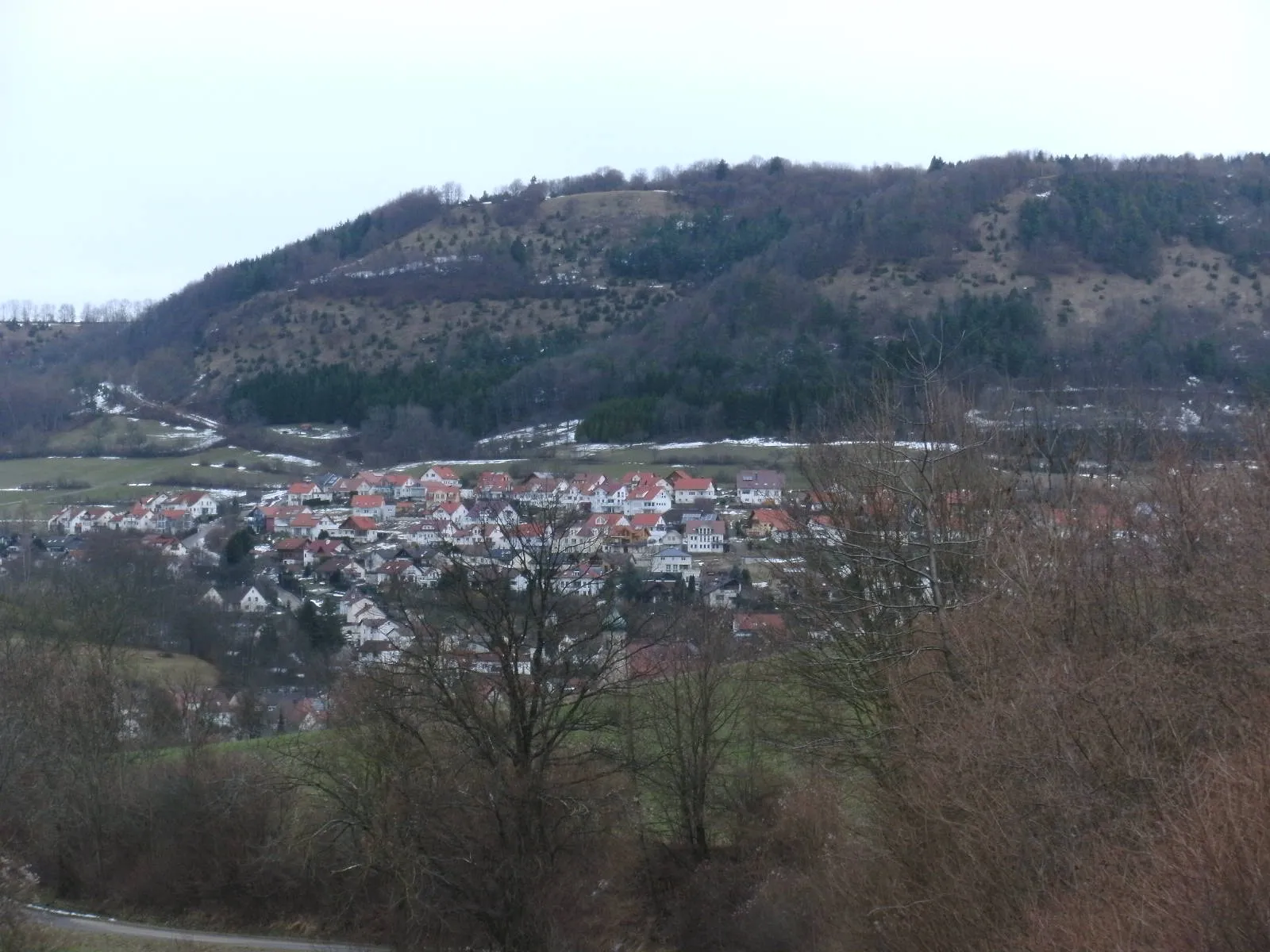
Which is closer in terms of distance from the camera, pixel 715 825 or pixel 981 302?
pixel 715 825

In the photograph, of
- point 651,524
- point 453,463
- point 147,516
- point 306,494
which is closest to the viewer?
point 651,524

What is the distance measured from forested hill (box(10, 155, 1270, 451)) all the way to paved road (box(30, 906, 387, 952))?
19.6 meters

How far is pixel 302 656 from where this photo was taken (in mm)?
25062

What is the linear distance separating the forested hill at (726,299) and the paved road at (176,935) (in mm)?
19559

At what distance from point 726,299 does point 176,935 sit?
179 feet

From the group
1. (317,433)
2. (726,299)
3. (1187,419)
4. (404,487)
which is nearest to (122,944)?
(1187,419)

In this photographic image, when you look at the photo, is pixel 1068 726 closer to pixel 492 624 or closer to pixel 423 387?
pixel 492 624

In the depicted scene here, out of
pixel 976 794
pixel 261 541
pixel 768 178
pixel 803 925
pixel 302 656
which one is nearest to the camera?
pixel 976 794

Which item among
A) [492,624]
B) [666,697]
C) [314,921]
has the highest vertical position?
[492,624]

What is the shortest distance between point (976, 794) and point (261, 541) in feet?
118

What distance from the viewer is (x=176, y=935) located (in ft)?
53.6

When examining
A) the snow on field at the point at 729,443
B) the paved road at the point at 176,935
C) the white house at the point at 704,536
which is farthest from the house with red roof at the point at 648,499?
the paved road at the point at 176,935

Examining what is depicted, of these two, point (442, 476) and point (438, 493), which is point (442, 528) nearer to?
point (438, 493)

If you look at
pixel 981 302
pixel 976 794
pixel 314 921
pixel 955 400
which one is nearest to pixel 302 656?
pixel 314 921
